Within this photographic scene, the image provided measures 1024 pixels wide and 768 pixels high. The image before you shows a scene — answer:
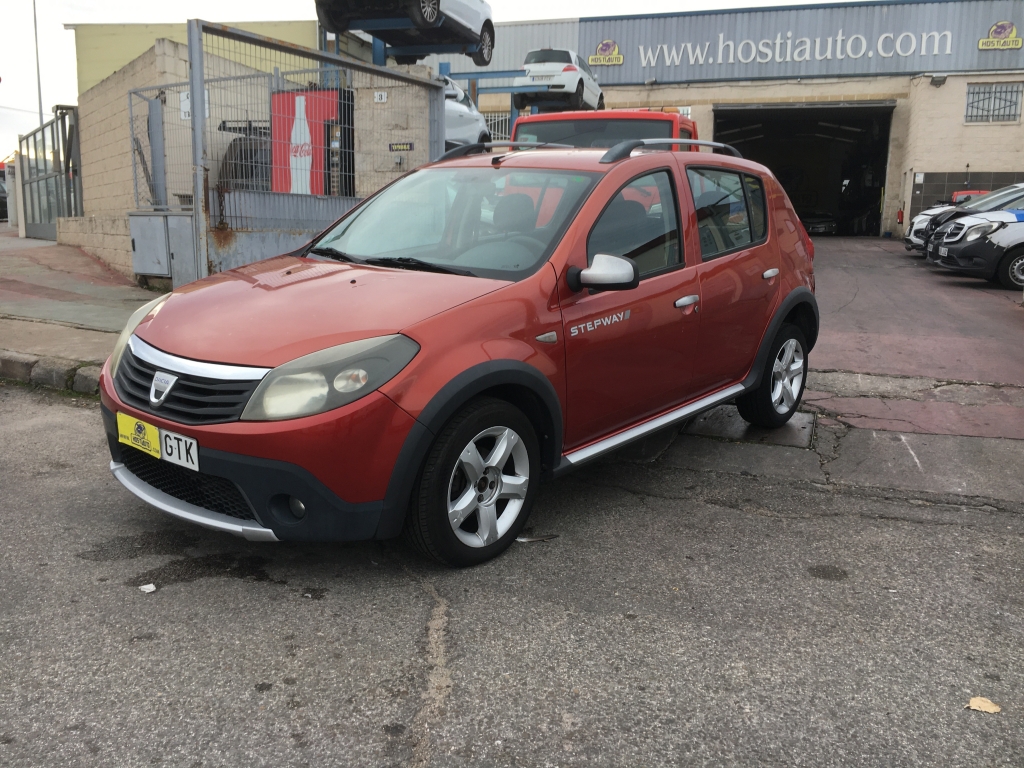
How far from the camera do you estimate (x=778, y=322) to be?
199 inches

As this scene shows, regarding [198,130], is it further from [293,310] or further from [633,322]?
[633,322]

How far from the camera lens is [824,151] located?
3628 cm

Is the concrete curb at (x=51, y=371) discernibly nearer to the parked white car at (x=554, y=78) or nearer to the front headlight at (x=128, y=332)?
the front headlight at (x=128, y=332)

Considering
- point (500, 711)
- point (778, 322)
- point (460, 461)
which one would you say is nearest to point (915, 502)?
point (778, 322)

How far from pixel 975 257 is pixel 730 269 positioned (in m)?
10.4

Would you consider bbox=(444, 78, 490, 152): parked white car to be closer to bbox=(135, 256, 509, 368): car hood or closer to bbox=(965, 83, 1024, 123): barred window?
bbox=(135, 256, 509, 368): car hood

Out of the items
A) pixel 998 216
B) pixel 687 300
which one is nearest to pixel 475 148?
pixel 687 300

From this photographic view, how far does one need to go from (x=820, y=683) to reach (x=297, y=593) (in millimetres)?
1794

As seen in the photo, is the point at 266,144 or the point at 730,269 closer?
the point at 730,269

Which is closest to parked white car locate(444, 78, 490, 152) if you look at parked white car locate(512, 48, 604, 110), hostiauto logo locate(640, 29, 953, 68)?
parked white car locate(512, 48, 604, 110)

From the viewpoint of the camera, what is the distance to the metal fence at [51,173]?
15.5 m

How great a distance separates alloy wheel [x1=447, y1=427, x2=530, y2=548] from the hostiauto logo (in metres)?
27.9

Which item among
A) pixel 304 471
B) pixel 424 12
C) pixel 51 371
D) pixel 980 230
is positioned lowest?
pixel 51 371

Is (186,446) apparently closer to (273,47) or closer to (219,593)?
(219,593)
